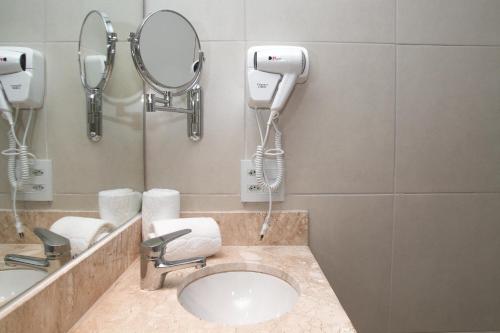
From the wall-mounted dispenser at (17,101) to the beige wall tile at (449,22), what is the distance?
3.38ft

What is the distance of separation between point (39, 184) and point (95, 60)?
38 centimetres

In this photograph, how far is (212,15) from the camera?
95 cm

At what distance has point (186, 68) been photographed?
902mm

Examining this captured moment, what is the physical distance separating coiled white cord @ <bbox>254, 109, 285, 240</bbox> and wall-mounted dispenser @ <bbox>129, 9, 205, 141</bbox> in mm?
208

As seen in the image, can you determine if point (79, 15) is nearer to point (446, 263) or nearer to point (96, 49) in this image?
point (96, 49)

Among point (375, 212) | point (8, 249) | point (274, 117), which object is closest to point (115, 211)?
point (8, 249)

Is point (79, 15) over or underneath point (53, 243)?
over

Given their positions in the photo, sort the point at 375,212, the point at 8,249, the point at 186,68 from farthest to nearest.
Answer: the point at 375,212 < the point at 186,68 < the point at 8,249

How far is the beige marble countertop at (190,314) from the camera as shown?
1.74 feet

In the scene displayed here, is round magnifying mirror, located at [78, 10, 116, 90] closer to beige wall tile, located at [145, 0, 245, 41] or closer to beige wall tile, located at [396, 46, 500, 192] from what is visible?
beige wall tile, located at [145, 0, 245, 41]

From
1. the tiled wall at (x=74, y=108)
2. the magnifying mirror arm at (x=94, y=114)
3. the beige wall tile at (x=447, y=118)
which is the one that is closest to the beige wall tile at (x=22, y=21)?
the tiled wall at (x=74, y=108)

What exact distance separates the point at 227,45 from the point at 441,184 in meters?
0.86

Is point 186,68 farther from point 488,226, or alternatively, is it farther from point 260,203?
point 488,226

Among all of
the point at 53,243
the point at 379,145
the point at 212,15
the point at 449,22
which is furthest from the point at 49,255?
the point at 449,22
